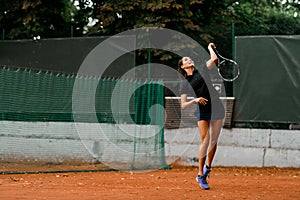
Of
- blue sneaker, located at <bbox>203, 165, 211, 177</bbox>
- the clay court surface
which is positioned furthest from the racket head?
blue sneaker, located at <bbox>203, 165, 211, 177</bbox>

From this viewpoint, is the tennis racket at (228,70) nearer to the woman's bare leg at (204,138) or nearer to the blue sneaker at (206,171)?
the woman's bare leg at (204,138)

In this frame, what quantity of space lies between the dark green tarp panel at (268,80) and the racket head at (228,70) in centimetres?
11

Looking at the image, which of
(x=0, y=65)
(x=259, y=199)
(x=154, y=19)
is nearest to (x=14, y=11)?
(x=0, y=65)

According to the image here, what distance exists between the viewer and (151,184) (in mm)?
8492

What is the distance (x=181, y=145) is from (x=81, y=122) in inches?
73.0

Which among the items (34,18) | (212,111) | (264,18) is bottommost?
(212,111)

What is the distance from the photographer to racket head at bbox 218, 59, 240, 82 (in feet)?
36.0

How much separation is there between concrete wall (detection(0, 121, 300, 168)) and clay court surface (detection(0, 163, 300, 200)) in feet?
0.77

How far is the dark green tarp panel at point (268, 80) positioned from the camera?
34.9 ft

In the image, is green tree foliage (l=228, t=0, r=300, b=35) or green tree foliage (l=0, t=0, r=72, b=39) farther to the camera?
green tree foliage (l=0, t=0, r=72, b=39)

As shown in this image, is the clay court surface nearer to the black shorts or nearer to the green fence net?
the green fence net

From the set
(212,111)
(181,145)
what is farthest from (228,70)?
(212,111)

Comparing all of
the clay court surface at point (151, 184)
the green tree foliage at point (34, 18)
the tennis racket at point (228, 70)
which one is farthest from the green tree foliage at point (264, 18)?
the green tree foliage at point (34, 18)

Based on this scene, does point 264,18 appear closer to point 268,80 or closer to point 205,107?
point 268,80
